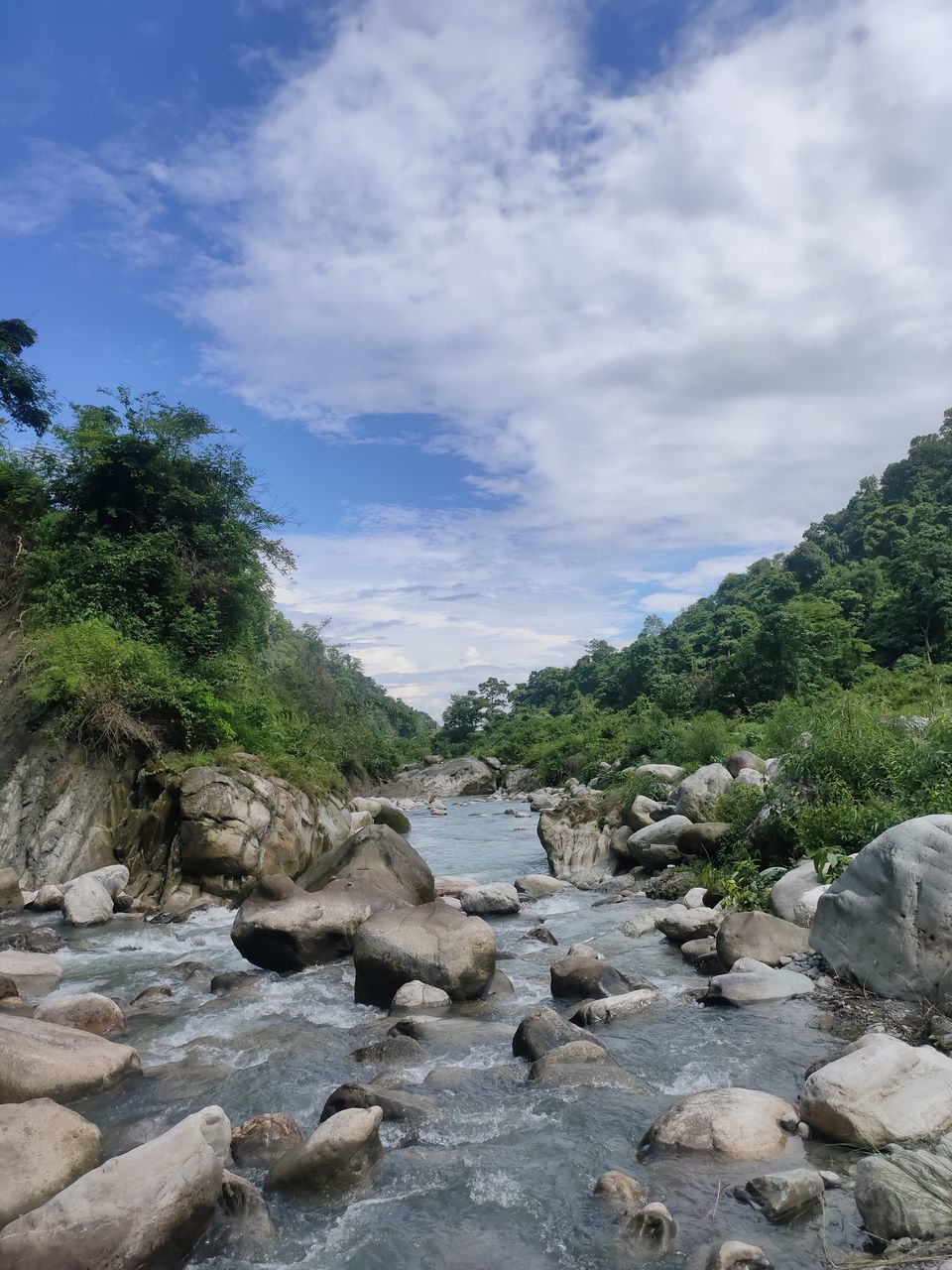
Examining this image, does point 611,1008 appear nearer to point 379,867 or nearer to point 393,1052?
point 393,1052

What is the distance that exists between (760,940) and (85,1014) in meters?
6.93

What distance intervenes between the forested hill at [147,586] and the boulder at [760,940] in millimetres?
10286

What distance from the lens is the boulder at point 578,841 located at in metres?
16.3

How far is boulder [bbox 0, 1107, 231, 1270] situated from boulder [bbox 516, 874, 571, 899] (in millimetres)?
10631

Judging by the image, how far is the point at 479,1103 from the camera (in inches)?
229

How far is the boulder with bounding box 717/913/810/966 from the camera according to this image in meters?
8.55

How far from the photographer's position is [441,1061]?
21.6 feet

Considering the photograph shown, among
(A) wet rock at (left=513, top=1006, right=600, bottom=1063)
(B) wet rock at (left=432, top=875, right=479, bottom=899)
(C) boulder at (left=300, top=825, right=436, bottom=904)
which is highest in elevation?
(C) boulder at (left=300, top=825, right=436, bottom=904)

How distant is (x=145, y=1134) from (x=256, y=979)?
3.83 meters

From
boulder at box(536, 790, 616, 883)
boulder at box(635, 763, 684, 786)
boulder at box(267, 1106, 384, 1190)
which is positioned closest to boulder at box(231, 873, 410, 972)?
boulder at box(267, 1106, 384, 1190)

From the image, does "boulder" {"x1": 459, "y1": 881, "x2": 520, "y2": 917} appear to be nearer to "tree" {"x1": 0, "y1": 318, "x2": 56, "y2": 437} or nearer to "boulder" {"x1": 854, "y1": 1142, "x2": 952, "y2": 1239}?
"boulder" {"x1": 854, "y1": 1142, "x2": 952, "y2": 1239}

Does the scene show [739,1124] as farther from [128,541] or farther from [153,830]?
[128,541]

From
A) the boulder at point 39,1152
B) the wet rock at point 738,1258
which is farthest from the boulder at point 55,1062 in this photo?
the wet rock at point 738,1258

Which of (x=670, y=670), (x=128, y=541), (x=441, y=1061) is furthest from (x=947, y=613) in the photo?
(x=441, y=1061)
